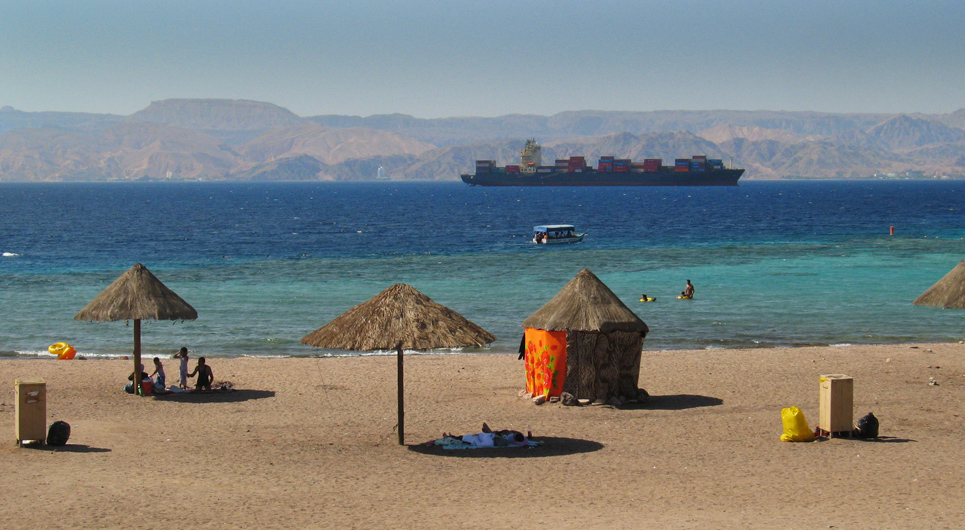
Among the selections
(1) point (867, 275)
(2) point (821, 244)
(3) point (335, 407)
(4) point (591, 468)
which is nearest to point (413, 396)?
(3) point (335, 407)

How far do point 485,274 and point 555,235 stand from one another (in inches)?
803

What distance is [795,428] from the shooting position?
46.3 feet

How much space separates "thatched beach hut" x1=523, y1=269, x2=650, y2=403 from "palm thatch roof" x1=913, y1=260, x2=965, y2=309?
225 inches

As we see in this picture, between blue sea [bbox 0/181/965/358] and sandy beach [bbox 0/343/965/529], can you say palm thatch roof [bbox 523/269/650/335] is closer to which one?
sandy beach [bbox 0/343/965/529]

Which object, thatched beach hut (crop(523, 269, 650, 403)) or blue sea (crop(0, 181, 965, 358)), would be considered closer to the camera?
thatched beach hut (crop(523, 269, 650, 403))

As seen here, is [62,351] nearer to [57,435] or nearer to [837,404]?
[57,435]

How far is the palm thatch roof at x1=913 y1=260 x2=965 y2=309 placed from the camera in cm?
1709

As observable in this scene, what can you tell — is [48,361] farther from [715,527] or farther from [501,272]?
[501,272]

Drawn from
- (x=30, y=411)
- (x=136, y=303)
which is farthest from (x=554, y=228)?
(x=30, y=411)

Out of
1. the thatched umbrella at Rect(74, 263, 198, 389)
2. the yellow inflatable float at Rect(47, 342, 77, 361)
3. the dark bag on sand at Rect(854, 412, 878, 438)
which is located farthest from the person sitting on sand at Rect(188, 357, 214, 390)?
the dark bag on sand at Rect(854, 412, 878, 438)

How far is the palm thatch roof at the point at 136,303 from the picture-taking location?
17.3m

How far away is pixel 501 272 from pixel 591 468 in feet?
106

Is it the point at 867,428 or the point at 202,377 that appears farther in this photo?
the point at 202,377

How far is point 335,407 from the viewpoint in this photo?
1695cm
